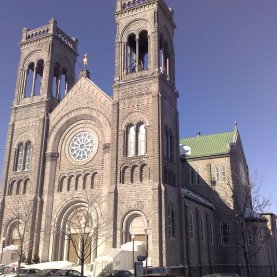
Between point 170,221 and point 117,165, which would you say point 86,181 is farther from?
point 170,221

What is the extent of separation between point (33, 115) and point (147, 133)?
1507cm

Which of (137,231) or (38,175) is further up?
(38,175)

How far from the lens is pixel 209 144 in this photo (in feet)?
178

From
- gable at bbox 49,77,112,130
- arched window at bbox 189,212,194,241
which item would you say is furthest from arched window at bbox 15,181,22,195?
arched window at bbox 189,212,194,241

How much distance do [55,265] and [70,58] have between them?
92.4ft

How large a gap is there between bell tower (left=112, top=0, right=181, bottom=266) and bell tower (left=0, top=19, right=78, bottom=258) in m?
9.04

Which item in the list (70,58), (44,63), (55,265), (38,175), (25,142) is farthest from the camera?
(70,58)

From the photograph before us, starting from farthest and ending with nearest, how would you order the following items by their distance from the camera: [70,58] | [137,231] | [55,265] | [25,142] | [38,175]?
[70,58], [25,142], [38,175], [137,231], [55,265]

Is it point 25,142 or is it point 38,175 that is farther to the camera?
point 25,142

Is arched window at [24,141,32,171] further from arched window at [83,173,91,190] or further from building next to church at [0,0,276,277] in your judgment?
arched window at [83,173,91,190]

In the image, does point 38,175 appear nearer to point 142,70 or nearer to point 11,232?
point 11,232

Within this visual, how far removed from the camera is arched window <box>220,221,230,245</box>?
44906mm

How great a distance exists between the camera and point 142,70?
37750 mm

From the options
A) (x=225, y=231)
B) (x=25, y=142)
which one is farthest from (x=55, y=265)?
(x=225, y=231)
